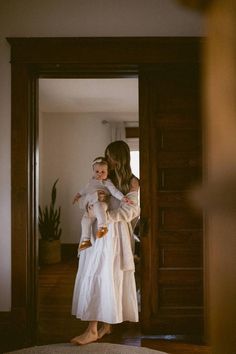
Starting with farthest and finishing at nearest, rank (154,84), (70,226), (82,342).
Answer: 1. (70,226)
2. (154,84)
3. (82,342)

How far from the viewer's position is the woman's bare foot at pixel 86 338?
8.45 feet

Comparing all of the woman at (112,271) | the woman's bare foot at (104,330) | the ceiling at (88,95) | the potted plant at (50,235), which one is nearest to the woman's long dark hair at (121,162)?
the woman at (112,271)

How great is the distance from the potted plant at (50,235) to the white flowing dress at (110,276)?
3.30 metres

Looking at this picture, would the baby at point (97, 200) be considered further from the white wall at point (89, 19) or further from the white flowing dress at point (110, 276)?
the white wall at point (89, 19)

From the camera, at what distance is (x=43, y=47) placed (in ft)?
8.71

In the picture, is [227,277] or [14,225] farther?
[14,225]

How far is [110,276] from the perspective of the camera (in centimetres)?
263

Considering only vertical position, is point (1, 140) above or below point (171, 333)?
above

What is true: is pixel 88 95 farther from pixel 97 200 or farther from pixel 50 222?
pixel 97 200

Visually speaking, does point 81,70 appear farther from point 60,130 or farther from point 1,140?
point 60,130

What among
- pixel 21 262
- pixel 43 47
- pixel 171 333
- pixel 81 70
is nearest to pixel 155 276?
pixel 171 333

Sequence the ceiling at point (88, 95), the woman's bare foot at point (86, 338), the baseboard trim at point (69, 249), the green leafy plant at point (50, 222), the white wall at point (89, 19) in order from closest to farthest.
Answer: the woman's bare foot at point (86, 338) → the white wall at point (89, 19) → the ceiling at point (88, 95) → the green leafy plant at point (50, 222) → the baseboard trim at point (69, 249)

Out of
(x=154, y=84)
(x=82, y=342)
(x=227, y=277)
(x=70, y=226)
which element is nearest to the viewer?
(x=227, y=277)

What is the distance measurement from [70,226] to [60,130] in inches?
69.1
